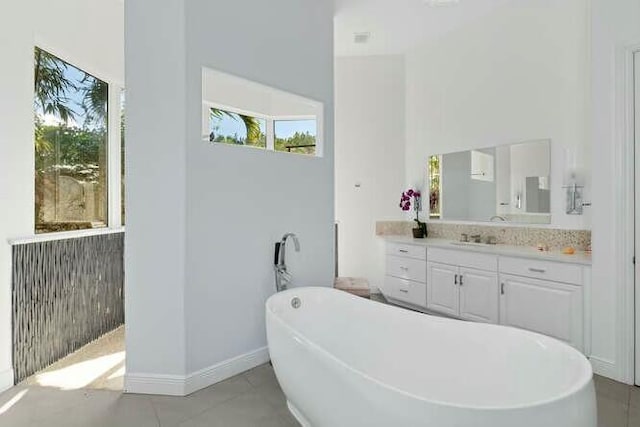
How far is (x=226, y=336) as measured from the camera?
2816 mm

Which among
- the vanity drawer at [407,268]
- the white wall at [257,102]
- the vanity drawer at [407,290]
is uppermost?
the white wall at [257,102]

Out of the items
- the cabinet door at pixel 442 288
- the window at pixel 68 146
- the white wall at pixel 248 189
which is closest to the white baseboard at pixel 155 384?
the white wall at pixel 248 189

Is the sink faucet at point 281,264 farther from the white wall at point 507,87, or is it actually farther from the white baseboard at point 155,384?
the white wall at point 507,87

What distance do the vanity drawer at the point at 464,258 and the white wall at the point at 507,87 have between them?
705 mm

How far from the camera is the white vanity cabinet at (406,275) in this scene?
4.14 m

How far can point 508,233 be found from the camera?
3.97 m

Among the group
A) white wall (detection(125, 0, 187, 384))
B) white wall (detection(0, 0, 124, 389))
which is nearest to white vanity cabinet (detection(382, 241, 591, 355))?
white wall (detection(125, 0, 187, 384))

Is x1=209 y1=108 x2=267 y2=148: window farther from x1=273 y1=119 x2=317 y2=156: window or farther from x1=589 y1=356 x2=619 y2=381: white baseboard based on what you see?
x1=589 y1=356 x2=619 y2=381: white baseboard

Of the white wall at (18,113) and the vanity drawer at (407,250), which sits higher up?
the white wall at (18,113)

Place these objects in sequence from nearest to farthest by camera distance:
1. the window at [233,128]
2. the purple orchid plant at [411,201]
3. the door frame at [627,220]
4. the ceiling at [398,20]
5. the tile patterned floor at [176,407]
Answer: the tile patterned floor at [176,407] → the door frame at [627,220] → the window at [233,128] → the ceiling at [398,20] → the purple orchid plant at [411,201]

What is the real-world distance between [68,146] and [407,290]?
11.2ft

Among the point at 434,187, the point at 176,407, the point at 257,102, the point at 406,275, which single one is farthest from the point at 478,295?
the point at 257,102

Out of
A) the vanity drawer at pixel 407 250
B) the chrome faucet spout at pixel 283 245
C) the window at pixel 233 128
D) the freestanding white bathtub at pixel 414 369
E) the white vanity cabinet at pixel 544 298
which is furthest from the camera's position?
the vanity drawer at pixel 407 250

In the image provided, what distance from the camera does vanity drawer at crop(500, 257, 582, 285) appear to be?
292 centimetres
